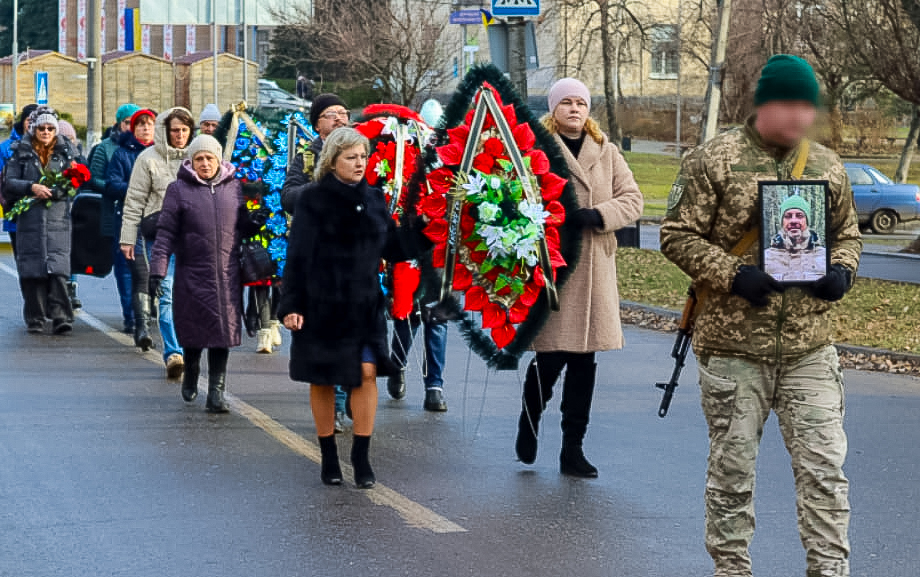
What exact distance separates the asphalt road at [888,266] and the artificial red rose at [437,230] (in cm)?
1273

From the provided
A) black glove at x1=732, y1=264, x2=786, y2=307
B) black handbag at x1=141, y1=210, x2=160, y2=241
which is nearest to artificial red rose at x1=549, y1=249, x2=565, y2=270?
black glove at x1=732, y1=264, x2=786, y2=307

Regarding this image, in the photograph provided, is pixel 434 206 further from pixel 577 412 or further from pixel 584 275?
pixel 577 412

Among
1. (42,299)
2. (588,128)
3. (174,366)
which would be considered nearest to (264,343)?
(174,366)

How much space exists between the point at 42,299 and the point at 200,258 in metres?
4.80

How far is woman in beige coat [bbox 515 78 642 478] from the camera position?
799 centimetres

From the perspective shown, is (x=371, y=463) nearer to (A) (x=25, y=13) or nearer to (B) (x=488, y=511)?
(B) (x=488, y=511)

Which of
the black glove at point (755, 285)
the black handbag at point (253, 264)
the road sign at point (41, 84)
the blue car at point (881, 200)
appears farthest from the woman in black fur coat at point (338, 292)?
the road sign at point (41, 84)

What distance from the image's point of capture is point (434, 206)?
320 inches

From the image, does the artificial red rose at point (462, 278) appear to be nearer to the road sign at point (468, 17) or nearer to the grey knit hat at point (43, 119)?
the grey knit hat at point (43, 119)

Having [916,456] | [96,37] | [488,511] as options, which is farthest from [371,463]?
[96,37]

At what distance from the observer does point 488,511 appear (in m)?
7.29

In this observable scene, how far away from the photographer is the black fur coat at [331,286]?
777 centimetres

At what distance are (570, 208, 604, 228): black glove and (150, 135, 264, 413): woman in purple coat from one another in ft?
9.72

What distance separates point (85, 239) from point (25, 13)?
85738 millimetres
